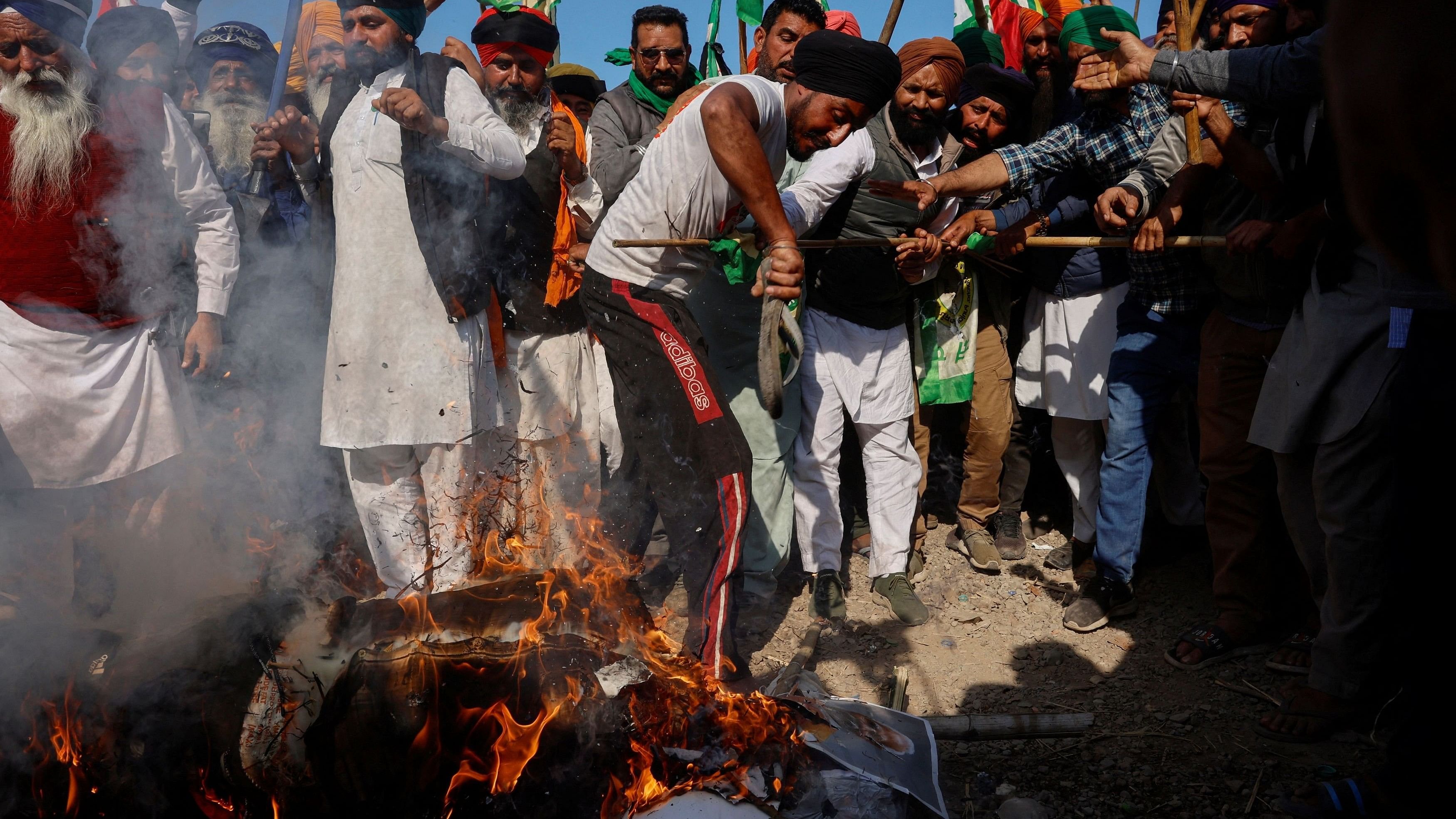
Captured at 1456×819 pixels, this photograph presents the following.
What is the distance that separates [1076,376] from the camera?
4.88 m

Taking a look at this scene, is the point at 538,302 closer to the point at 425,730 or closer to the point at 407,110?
the point at 407,110

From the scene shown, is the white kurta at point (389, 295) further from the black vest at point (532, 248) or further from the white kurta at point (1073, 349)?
the white kurta at point (1073, 349)

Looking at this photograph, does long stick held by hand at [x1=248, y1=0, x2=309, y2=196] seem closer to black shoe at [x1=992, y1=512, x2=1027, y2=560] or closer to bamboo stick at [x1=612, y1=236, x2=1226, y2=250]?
bamboo stick at [x1=612, y1=236, x2=1226, y2=250]

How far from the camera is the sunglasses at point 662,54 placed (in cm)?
505

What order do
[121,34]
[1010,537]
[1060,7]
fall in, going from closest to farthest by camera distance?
[121,34] → [1010,537] → [1060,7]

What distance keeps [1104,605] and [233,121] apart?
5279mm

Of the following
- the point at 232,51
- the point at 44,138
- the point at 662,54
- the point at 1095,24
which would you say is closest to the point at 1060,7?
the point at 1095,24

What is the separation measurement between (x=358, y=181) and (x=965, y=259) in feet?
10.3

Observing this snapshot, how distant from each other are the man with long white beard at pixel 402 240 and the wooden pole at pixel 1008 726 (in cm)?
220

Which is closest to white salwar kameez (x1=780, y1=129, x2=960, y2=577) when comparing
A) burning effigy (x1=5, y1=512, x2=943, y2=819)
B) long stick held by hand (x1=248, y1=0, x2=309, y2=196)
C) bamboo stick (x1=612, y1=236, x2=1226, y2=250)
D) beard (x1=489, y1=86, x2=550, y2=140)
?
bamboo stick (x1=612, y1=236, x2=1226, y2=250)

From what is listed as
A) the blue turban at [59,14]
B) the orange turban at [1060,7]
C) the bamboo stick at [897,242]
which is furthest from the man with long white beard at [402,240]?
the orange turban at [1060,7]

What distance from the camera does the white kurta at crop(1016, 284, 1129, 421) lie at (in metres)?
4.81

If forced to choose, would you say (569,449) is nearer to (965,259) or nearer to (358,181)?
(358,181)

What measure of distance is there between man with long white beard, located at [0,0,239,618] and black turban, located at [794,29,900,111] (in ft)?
9.32
